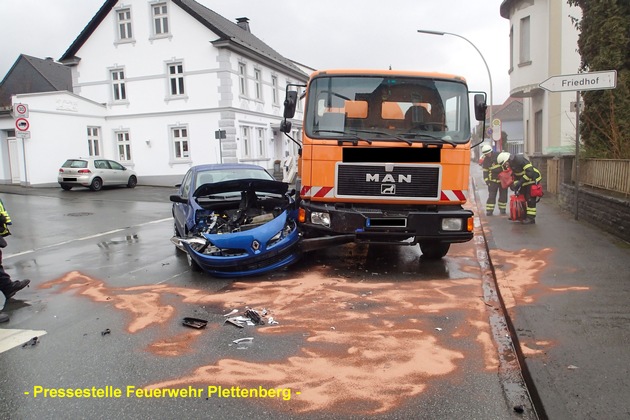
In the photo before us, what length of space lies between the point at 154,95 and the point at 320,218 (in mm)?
22832

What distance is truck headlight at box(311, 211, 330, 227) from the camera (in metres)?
6.88

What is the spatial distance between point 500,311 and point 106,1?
91.5 ft

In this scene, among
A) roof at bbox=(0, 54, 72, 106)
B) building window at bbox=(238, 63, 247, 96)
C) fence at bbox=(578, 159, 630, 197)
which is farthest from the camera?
roof at bbox=(0, 54, 72, 106)

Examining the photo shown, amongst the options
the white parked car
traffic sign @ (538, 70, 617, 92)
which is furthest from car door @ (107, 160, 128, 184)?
traffic sign @ (538, 70, 617, 92)

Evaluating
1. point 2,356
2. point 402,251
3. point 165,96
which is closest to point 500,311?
point 402,251

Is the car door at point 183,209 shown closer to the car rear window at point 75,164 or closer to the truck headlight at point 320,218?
the truck headlight at point 320,218

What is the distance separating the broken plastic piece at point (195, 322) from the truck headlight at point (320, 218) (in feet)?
7.58

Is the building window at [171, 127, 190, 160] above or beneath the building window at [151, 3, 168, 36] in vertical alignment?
beneath

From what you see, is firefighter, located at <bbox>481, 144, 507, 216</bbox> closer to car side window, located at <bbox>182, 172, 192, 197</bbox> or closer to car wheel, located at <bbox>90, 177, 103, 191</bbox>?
car side window, located at <bbox>182, 172, 192, 197</bbox>

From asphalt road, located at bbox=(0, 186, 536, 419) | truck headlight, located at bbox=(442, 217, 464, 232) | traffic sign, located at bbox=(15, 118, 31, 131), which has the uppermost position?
traffic sign, located at bbox=(15, 118, 31, 131)

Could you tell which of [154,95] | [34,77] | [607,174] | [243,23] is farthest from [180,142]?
[34,77]

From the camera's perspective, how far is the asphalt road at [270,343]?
3543mm

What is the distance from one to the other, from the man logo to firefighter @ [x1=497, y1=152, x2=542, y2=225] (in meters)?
4.93

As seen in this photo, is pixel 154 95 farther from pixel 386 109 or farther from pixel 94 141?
pixel 386 109
